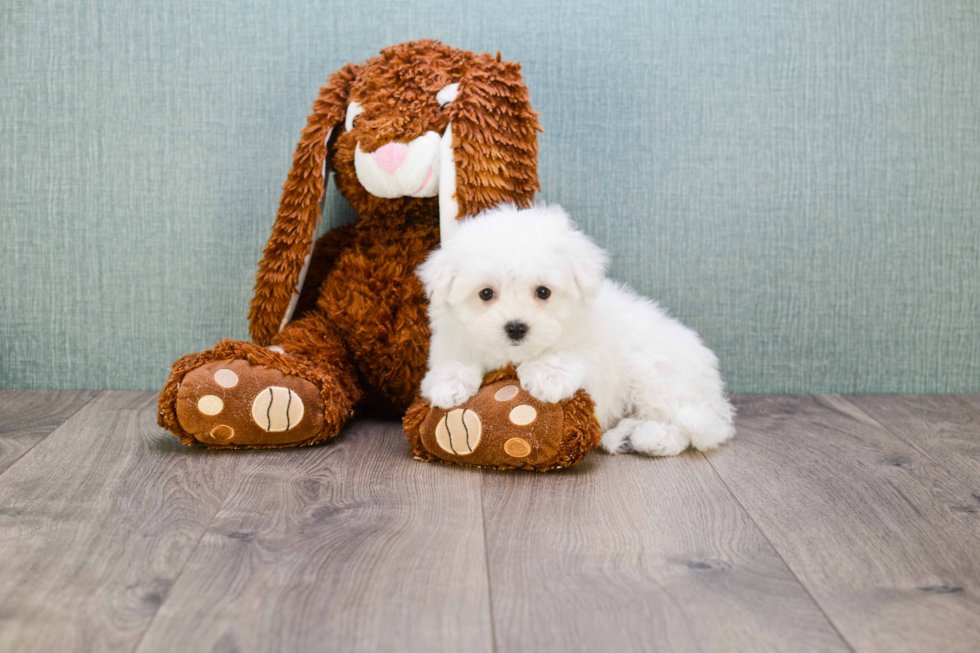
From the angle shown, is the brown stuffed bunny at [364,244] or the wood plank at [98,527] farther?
the brown stuffed bunny at [364,244]

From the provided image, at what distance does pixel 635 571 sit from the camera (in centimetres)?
92

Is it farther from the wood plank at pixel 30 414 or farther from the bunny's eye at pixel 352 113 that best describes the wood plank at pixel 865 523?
the wood plank at pixel 30 414

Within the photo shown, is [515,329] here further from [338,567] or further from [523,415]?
[338,567]

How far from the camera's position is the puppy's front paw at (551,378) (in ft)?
4.05

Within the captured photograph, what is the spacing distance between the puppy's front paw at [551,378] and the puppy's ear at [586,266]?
115 millimetres

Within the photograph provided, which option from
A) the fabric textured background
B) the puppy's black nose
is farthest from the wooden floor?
the fabric textured background

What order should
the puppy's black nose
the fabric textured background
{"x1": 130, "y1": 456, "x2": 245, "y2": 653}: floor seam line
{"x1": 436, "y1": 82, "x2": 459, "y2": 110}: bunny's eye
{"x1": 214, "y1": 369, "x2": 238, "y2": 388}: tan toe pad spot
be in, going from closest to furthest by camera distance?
{"x1": 130, "y1": 456, "x2": 245, "y2": 653}: floor seam line → the puppy's black nose → {"x1": 214, "y1": 369, "x2": 238, "y2": 388}: tan toe pad spot → {"x1": 436, "y1": 82, "x2": 459, "y2": 110}: bunny's eye → the fabric textured background

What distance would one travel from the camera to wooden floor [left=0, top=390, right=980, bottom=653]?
0.79 m

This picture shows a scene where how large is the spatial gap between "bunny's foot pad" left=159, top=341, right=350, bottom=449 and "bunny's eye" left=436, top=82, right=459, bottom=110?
0.52 m

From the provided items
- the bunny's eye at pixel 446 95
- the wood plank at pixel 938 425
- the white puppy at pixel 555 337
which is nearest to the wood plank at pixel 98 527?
the white puppy at pixel 555 337

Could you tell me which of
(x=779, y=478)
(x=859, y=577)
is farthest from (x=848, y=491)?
(x=859, y=577)

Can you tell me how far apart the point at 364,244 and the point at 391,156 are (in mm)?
224

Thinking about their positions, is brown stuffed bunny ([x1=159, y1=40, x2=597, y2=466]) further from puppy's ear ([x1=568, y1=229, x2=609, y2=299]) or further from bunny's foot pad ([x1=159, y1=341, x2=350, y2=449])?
puppy's ear ([x1=568, y1=229, x2=609, y2=299])

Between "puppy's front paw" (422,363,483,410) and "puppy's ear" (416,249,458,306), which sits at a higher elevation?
"puppy's ear" (416,249,458,306)
